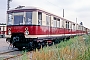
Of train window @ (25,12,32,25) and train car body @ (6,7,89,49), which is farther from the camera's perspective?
train window @ (25,12,32,25)

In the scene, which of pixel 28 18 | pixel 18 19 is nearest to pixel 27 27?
pixel 28 18

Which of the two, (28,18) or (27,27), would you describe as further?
(28,18)

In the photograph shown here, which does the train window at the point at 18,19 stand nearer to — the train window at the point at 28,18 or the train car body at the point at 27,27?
the train car body at the point at 27,27

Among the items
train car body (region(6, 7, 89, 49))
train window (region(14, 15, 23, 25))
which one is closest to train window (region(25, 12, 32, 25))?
train car body (region(6, 7, 89, 49))

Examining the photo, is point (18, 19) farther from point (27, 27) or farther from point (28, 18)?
point (27, 27)

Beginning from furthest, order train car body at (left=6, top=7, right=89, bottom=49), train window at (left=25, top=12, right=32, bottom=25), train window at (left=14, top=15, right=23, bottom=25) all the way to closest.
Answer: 1. train window at (left=14, top=15, right=23, bottom=25)
2. train window at (left=25, top=12, right=32, bottom=25)
3. train car body at (left=6, top=7, right=89, bottom=49)

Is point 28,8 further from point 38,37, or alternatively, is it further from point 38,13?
point 38,37

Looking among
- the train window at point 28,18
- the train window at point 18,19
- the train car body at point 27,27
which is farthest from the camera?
the train window at point 18,19

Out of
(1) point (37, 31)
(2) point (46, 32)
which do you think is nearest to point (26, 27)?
(1) point (37, 31)

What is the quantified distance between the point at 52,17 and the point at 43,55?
10.4m

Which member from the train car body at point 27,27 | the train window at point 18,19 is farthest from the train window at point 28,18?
the train window at point 18,19

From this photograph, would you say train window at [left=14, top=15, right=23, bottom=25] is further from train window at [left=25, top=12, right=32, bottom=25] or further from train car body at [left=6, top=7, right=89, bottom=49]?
train window at [left=25, top=12, right=32, bottom=25]

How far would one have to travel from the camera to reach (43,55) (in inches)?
218

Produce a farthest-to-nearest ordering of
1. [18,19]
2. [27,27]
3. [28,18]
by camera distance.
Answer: [18,19] < [28,18] < [27,27]
